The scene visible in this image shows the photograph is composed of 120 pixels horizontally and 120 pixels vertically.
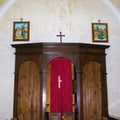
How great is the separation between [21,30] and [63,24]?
1.09 meters

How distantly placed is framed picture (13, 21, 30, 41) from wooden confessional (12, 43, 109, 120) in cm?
37

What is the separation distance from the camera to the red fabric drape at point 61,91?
18.2ft

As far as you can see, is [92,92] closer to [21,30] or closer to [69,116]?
[69,116]

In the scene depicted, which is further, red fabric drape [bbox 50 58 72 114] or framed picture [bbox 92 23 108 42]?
framed picture [bbox 92 23 108 42]

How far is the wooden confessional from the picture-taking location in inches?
209

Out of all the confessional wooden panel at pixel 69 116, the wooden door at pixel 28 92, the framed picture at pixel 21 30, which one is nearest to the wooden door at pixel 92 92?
the confessional wooden panel at pixel 69 116

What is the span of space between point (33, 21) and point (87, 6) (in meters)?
1.48

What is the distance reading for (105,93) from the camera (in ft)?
18.5

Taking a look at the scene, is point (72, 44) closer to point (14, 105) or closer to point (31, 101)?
point (31, 101)

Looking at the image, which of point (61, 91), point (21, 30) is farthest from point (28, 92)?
point (21, 30)

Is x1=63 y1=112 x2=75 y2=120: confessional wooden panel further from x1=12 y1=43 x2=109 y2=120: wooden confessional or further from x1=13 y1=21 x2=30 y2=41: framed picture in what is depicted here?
x1=13 y1=21 x2=30 y2=41: framed picture

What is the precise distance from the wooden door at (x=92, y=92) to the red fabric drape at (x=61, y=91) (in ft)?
1.28

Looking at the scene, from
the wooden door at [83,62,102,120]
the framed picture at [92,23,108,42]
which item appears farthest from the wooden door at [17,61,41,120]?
the framed picture at [92,23,108,42]

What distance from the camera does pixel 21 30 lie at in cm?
598
